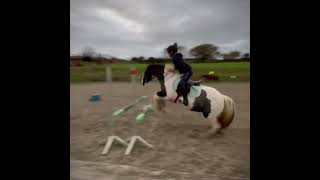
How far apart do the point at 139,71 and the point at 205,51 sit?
427mm

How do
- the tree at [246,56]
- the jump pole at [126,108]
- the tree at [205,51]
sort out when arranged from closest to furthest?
the tree at [246,56] < the tree at [205,51] < the jump pole at [126,108]

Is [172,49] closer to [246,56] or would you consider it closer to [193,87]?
[193,87]

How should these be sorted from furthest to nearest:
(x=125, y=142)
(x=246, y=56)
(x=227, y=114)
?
1. (x=125, y=142)
2. (x=227, y=114)
3. (x=246, y=56)

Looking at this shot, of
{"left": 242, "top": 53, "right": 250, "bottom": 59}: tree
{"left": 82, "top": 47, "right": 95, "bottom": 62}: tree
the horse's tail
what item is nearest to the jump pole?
{"left": 82, "top": 47, "right": 95, "bottom": 62}: tree

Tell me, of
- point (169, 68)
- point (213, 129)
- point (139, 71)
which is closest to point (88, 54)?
point (139, 71)

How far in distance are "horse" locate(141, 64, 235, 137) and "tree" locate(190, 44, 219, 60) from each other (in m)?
0.16

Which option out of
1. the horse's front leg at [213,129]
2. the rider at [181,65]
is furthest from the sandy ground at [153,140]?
the rider at [181,65]

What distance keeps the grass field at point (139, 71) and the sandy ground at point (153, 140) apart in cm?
4

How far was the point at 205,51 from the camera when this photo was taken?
6.84 feet

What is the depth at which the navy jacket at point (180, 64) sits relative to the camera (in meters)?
2.10

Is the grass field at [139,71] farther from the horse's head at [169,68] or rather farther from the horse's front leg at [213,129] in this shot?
the horse's front leg at [213,129]

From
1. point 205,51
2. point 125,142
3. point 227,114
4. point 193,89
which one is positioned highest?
point 205,51
